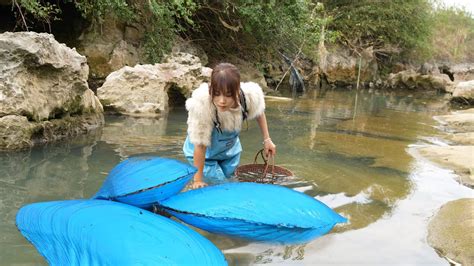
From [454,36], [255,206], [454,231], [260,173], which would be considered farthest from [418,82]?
[255,206]

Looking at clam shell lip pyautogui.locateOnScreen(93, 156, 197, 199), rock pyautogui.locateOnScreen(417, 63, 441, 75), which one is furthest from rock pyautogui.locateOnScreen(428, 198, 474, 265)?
rock pyautogui.locateOnScreen(417, 63, 441, 75)

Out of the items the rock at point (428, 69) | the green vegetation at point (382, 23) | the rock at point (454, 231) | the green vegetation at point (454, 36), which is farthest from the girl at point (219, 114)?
the green vegetation at point (454, 36)

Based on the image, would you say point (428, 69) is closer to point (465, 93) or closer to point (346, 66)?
point (346, 66)

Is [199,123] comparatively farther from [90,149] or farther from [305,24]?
[305,24]

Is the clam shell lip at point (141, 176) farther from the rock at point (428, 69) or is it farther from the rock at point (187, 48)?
the rock at point (428, 69)

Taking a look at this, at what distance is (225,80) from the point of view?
9.82 ft

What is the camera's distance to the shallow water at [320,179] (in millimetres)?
2330

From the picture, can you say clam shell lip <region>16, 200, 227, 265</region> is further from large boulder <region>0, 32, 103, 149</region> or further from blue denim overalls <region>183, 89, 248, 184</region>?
large boulder <region>0, 32, 103, 149</region>

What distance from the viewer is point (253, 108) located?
3.45m

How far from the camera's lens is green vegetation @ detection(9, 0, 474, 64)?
8.27 meters

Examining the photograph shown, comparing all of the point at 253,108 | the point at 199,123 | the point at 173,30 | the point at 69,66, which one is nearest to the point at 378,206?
the point at 253,108

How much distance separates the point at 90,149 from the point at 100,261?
2787 millimetres

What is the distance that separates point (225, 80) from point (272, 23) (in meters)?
8.03

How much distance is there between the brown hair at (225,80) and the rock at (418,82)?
56.0ft
